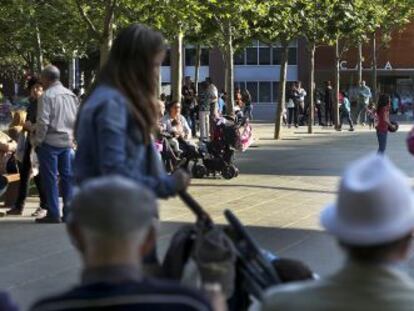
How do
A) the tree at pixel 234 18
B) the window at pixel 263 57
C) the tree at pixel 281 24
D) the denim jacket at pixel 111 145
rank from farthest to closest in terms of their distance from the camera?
the window at pixel 263 57, the tree at pixel 281 24, the tree at pixel 234 18, the denim jacket at pixel 111 145

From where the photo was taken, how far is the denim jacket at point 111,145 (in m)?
3.96

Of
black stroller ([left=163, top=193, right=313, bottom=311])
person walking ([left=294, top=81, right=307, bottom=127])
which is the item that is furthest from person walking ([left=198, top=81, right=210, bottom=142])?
black stroller ([left=163, top=193, right=313, bottom=311])

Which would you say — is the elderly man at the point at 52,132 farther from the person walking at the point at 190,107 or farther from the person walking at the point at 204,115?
the person walking at the point at 190,107

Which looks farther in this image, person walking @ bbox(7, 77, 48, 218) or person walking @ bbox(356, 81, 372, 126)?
person walking @ bbox(356, 81, 372, 126)

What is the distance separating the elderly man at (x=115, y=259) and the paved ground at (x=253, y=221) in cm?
400

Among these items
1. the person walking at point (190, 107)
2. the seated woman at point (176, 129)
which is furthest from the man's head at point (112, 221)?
the person walking at point (190, 107)

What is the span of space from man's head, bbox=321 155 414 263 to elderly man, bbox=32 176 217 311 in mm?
521

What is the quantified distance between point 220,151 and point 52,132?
567cm

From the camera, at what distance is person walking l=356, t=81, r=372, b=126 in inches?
1433

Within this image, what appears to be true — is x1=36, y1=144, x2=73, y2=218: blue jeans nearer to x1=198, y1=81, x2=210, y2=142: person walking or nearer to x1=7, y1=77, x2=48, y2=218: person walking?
x1=7, y1=77, x2=48, y2=218: person walking

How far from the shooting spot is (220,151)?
15047 millimetres

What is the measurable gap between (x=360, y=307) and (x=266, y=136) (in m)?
25.9

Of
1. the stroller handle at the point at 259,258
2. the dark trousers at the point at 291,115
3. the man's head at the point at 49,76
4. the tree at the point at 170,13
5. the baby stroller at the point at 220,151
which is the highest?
the tree at the point at 170,13

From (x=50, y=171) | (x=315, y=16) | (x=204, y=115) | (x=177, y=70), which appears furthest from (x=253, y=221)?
(x=315, y=16)
